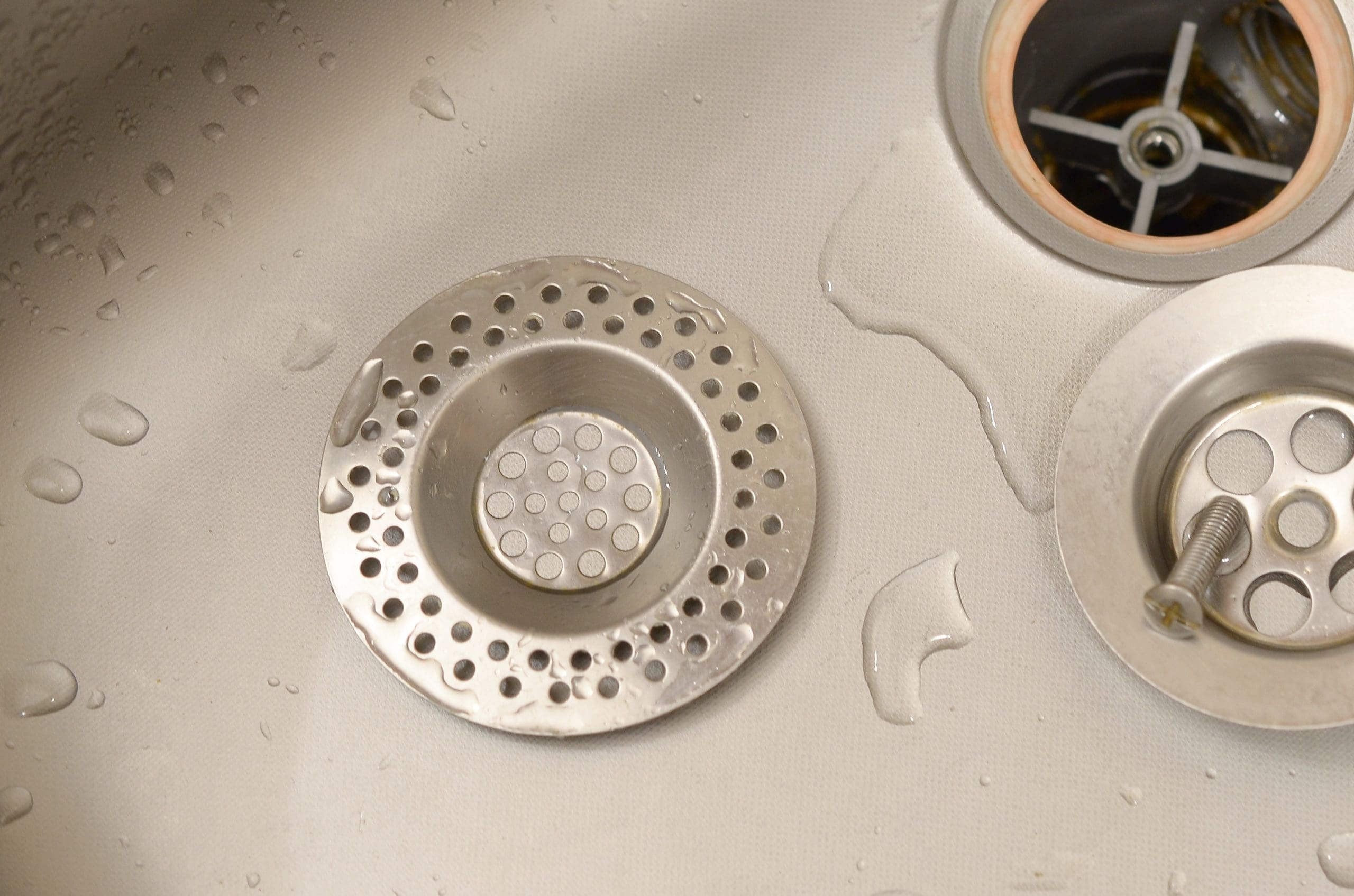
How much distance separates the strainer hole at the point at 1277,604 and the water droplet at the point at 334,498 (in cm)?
50

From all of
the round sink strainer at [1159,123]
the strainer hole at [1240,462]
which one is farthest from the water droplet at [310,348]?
the strainer hole at [1240,462]

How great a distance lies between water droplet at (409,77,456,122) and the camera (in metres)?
0.70

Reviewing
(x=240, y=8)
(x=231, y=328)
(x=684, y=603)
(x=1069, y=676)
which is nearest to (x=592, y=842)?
(x=684, y=603)

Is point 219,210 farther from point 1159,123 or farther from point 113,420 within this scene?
point 1159,123

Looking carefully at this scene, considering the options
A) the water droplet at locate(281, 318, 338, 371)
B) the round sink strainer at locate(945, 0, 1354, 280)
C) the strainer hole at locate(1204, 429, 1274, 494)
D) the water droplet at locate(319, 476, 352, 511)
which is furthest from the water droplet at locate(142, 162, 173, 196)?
the strainer hole at locate(1204, 429, 1274, 494)

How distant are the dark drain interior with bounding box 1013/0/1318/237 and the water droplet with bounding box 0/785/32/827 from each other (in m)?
0.74

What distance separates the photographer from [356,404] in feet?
2.09

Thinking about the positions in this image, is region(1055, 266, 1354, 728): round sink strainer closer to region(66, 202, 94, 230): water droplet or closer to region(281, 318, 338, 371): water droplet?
region(281, 318, 338, 371): water droplet


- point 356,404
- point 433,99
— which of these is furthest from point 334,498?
point 433,99

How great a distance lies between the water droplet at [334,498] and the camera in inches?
24.5

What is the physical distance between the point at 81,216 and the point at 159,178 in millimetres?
50

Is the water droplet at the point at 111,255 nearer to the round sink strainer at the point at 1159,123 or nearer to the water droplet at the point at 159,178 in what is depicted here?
the water droplet at the point at 159,178

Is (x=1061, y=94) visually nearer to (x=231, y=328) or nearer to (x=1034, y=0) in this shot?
(x=1034, y=0)

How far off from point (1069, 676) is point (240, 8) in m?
0.63
